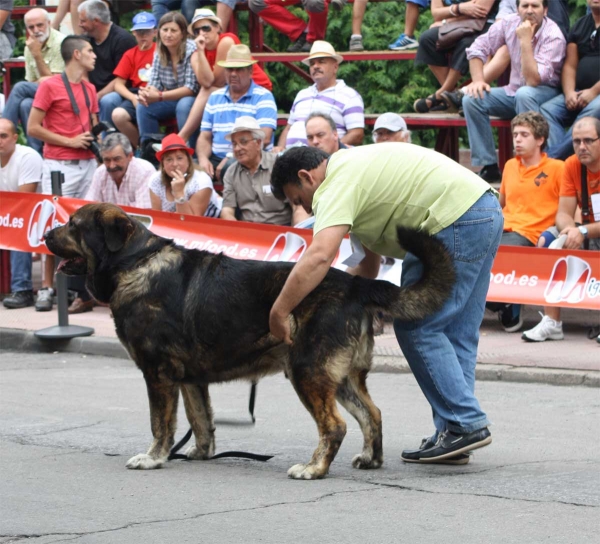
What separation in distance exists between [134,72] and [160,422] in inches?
341

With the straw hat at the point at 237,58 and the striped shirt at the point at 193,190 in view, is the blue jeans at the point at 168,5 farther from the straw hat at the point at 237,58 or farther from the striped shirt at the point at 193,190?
the striped shirt at the point at 193,190

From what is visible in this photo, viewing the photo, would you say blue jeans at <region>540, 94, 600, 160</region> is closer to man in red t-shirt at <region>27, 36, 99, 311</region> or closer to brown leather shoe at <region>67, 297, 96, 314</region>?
man in red t-shirt at <region>27, 36, 99, 311</region>

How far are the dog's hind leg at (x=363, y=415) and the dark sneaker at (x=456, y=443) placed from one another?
0.98ft

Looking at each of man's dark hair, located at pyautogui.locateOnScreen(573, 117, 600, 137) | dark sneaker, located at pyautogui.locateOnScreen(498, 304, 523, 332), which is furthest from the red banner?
man's dark hair, located at pyautogui.locateOnScreen(573, 117, 600, 137)

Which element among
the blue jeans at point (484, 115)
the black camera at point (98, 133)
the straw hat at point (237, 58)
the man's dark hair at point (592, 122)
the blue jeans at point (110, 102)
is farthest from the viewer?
the blue jeans at point (110, 102)

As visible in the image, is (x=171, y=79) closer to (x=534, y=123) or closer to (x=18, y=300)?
(x=18, y=300)

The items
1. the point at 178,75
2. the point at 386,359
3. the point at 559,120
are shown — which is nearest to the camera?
the point at 386,359

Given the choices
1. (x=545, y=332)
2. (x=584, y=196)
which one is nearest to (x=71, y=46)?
(x=584, y=196)

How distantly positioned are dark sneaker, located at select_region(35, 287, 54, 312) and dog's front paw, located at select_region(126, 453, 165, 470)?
6.50m

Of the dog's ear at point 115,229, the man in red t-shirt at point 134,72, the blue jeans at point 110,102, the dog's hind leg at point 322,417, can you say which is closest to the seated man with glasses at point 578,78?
the man in red t-shirt at point 134,72

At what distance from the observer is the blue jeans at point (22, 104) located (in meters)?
14.1

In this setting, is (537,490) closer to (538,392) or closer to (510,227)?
(538,392)

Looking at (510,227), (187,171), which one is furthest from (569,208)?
(187,171)

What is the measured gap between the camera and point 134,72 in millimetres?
14039
